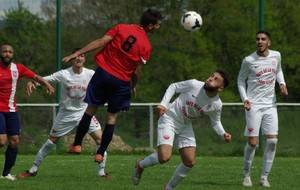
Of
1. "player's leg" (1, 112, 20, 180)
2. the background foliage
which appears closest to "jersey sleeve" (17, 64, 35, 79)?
"player's leg" (1, 112, 20, 180)

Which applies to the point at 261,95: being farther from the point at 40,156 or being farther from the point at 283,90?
the point at 40,156

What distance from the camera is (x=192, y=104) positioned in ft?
38.2

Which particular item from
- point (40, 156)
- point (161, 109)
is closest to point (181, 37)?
point (40, 156)

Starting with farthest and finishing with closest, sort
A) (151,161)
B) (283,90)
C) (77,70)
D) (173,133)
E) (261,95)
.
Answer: (77,70) → (261,95) → (283,90) → (151,161) → (173,133)

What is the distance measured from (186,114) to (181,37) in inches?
1047

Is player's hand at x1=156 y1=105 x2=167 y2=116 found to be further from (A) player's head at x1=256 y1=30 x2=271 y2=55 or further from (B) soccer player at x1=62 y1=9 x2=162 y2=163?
(A) player's head at x1=256 y1=30 x2=271 y2=55

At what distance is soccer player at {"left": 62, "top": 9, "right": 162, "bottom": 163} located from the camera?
11.9m

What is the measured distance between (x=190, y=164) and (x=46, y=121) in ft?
36.7

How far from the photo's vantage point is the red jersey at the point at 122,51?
38.9 ft

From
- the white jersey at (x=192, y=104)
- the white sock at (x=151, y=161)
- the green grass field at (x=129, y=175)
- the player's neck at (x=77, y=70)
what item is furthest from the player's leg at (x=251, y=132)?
the player's neck at (x=77, y=70)

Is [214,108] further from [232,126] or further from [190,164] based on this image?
[232,126]

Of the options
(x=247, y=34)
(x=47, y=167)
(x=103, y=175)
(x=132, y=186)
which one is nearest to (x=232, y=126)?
(x=47, y=167)

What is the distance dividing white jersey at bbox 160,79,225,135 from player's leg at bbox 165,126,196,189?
0.16m

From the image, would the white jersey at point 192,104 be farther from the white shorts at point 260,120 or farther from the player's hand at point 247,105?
the white shorts at point 260,120
